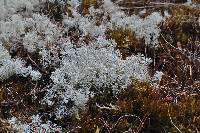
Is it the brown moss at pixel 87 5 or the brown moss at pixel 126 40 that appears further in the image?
the brown moss at pixel 87 5

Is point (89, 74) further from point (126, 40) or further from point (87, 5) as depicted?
point (87, 5)

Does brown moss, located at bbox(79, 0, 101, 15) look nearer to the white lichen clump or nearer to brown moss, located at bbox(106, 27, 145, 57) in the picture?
brown moss, located at bbox(106, 27, 145, 57)

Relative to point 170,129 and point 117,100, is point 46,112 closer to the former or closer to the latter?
point 117,100

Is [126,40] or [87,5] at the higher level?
[87,5]

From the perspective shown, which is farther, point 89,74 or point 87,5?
point 87,5

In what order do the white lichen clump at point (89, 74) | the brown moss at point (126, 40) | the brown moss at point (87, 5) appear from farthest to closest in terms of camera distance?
the brown moss at point (87, 5), the brown moss at point (126, 40), the white lichen clump at point (89, 74)

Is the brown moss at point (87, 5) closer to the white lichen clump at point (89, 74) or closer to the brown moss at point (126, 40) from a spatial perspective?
the brown moss at point (126, 40)

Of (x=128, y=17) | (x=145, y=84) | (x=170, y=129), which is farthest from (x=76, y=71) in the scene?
(x=128, y=17)

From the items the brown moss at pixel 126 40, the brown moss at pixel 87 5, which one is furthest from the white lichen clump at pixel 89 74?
the brown moss at pixel 87 5

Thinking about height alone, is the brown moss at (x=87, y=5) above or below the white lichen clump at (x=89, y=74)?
above

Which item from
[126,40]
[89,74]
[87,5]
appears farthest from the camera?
[87,5]

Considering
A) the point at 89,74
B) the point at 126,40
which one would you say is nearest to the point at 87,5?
the point at 126,40
